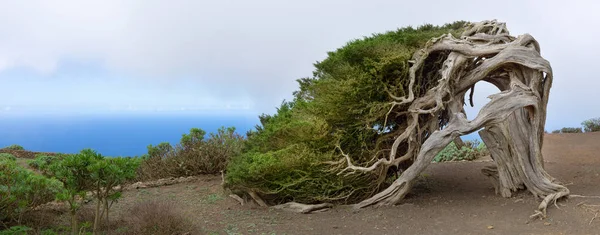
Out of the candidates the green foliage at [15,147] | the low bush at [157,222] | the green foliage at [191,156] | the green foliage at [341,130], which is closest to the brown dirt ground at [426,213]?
the low bush at [157,222]

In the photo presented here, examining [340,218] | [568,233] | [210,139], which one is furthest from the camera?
[210,139]

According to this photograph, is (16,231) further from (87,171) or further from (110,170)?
(110,170)

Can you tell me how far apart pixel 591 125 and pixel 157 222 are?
828 inches

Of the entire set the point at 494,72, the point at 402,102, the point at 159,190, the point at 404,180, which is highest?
the point at 494,72

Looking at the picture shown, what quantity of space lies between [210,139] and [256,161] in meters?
4.37

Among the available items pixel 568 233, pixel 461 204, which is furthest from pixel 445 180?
pixel 568 233

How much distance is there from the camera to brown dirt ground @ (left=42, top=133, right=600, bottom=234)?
22.3 feet

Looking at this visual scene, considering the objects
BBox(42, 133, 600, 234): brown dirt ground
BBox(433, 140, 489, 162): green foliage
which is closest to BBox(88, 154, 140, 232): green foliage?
BBox(42, 133, 600, 234): brown dirt ground

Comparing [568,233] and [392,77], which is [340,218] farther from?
[568,233]

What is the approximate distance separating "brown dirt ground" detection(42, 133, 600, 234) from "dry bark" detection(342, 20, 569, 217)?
1.36 ft

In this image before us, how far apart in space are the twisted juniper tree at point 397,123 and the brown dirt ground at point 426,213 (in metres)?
0.41

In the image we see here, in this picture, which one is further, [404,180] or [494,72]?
[494,72]

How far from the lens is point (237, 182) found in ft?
27.9

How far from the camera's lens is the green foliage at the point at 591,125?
2067 cm
